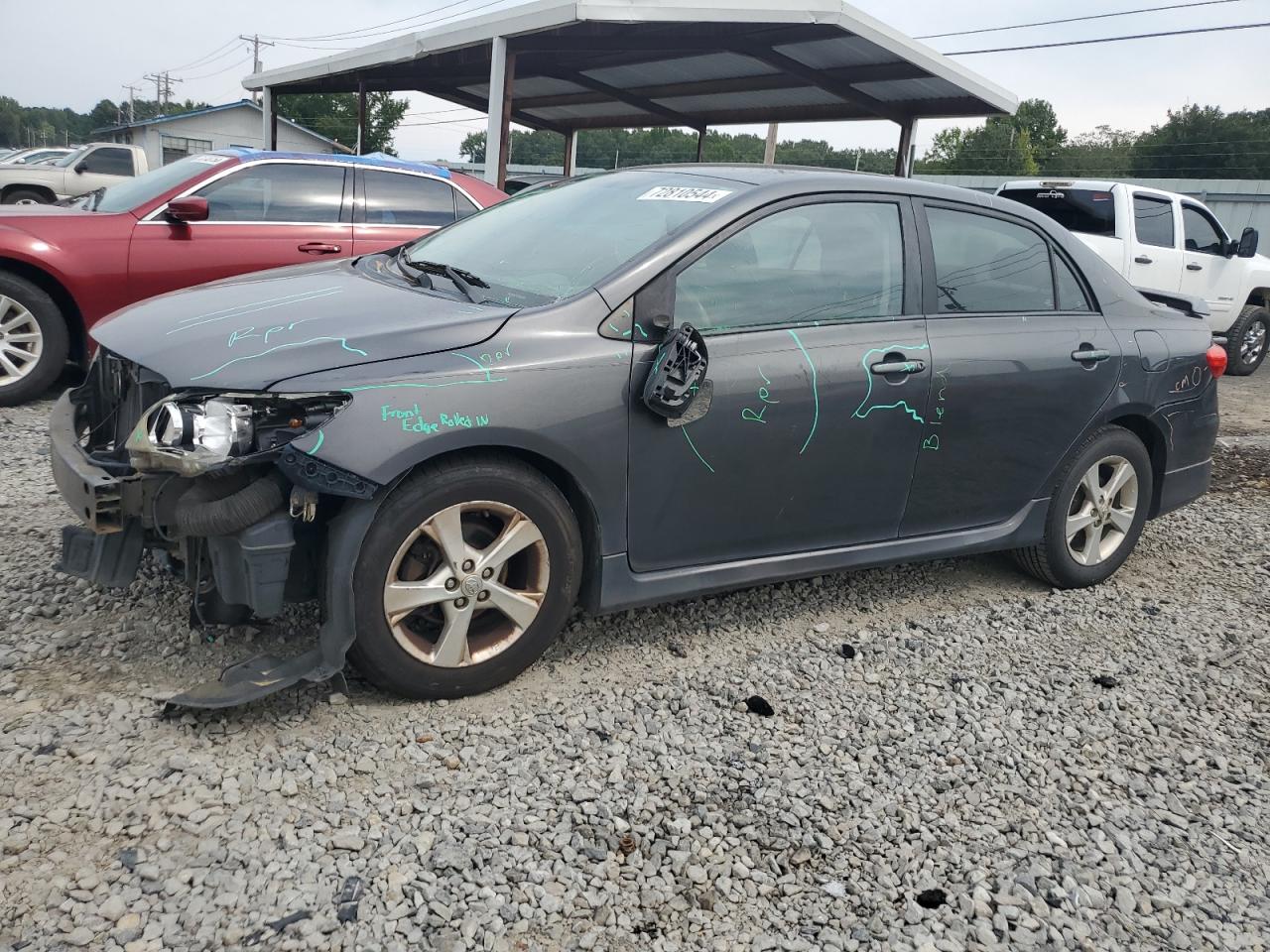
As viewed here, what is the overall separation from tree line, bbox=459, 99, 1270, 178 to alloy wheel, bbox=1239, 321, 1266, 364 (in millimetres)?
37389

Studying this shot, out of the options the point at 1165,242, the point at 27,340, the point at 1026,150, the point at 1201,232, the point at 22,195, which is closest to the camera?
the point at 27,340

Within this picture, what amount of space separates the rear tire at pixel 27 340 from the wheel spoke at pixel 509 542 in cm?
465

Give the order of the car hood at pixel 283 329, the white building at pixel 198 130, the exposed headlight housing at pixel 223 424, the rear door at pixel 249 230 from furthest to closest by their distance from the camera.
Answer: the white building at pixel 198 130 < the rear door at pixel 249 230 < the car hood at pixel 283 329 < the exposed headlight housing at pixel 223 424

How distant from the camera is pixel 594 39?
13273 millimetres

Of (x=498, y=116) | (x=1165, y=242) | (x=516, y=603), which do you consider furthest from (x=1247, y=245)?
(x=516, y=603)

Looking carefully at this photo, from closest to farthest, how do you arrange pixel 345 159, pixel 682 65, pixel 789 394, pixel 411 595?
pixel 411 595 → pixel 789 394 → pixel 345 159 → pixel 682 65

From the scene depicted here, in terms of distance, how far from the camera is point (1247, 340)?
12.5 m

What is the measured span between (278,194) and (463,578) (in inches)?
199

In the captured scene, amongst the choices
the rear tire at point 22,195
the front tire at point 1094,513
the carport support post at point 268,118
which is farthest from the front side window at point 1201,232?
the rear tire at point 22,195

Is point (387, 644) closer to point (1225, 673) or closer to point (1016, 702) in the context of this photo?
point (1016, 702)

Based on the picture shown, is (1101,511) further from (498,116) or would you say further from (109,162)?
(109,162)

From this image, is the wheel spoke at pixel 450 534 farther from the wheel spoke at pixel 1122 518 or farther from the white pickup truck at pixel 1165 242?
the white pickup truck at pixel 1165 242

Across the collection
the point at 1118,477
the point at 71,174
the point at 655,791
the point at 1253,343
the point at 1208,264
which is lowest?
the point at 655,791

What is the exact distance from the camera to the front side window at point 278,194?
22.5 feet
